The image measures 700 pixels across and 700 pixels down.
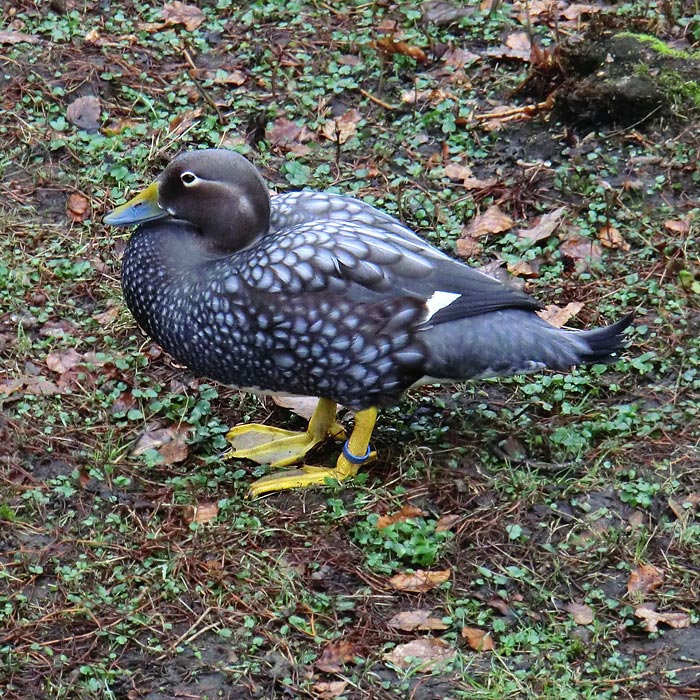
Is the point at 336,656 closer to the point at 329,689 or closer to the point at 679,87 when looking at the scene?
the point at 329,689

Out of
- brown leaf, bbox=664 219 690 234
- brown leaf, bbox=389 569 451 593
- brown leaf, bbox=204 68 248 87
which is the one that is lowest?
brown leaf, bbox=389 569 451 593

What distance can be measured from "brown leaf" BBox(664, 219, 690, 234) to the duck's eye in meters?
2.42

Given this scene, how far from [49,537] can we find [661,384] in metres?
2.52

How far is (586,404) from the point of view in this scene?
461cm

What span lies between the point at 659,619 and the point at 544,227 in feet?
7.50

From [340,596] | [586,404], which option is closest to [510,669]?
[340,596]

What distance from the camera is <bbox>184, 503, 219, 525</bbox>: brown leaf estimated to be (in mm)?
4160

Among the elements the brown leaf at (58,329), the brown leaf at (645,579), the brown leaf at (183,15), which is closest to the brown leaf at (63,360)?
the brown leaf at (58,329)

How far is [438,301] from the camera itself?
4148mm

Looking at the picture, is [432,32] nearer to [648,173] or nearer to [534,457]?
[648,173]

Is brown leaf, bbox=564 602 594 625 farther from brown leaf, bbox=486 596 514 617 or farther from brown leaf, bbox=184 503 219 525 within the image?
brown leaf, bbox=184 503 219 525

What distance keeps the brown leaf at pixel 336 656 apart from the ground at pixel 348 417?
11 millimetres

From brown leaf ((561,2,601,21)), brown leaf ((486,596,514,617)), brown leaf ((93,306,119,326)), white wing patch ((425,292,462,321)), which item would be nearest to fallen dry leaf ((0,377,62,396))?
brown leaf ((93,306,119,326))

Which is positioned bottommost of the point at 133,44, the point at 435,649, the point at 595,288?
the point at 435,649
